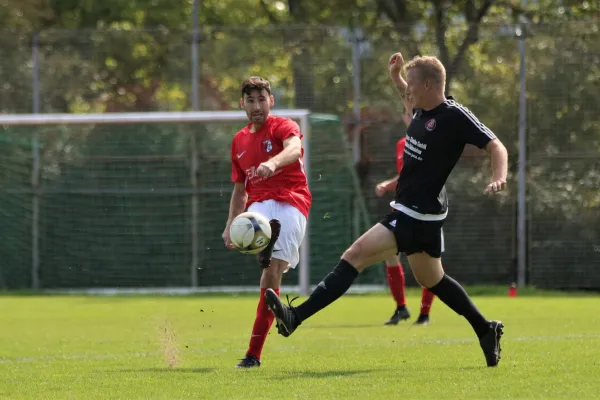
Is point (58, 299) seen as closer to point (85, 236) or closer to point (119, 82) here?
point (85, 236)

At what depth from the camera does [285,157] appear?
7965mm

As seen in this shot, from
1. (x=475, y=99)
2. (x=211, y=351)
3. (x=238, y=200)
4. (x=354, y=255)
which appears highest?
(x=475, y=99)

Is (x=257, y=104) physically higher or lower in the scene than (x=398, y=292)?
higher

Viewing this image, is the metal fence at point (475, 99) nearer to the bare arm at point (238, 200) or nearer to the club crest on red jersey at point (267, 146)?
the bare arm at point (238, 200)

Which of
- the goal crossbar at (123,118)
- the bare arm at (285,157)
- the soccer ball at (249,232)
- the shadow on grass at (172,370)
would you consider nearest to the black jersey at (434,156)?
the bare arm at (285,157)

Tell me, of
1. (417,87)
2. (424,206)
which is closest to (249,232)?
(424,206)

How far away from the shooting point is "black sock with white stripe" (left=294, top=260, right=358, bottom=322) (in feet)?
25.4

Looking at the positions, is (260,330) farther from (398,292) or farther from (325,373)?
(398,292)

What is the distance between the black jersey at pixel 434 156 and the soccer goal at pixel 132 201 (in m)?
10.8

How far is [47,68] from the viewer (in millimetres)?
19766

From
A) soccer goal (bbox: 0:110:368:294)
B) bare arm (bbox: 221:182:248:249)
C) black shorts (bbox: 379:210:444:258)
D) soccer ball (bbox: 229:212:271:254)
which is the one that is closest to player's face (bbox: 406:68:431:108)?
black shorts (bbox: 379:210:444:258)

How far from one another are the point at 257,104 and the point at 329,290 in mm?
1442

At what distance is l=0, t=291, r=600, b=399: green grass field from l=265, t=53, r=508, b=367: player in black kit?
449 millimetres

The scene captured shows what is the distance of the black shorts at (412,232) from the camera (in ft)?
25.5
